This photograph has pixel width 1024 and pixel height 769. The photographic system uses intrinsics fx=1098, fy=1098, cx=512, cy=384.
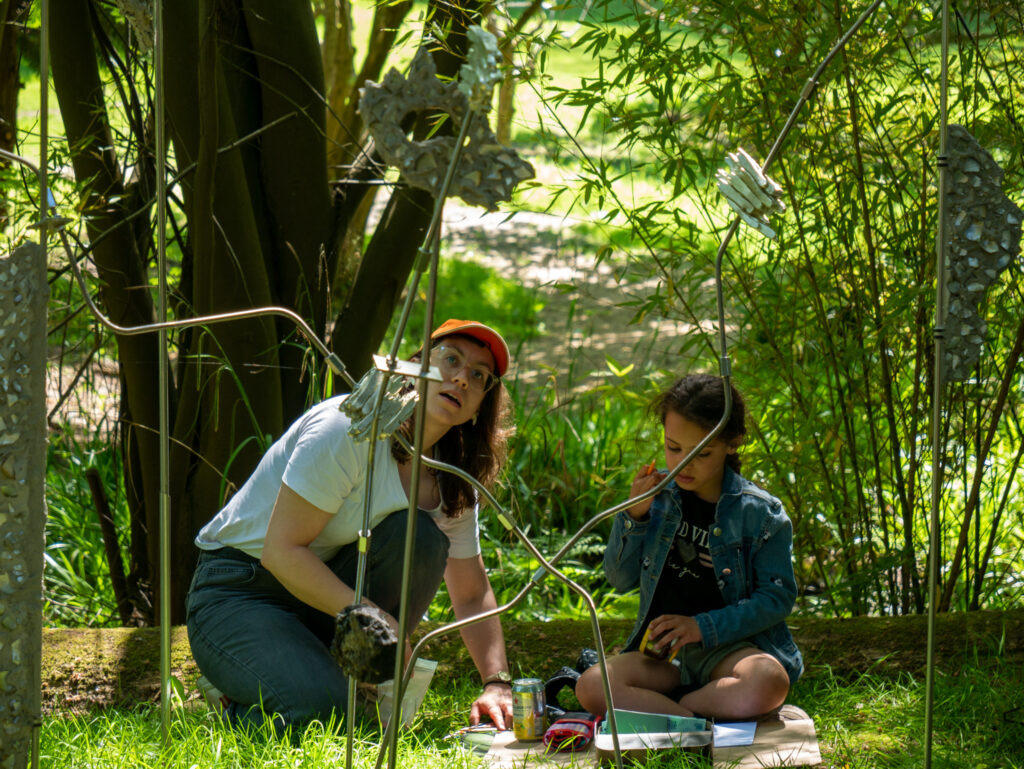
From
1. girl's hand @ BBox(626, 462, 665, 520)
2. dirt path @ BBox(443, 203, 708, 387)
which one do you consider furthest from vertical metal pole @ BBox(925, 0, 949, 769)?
dirt path @ BBox(443, 203, 708, 387)

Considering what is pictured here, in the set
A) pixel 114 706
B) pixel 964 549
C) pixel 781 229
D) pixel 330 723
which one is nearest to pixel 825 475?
pixel 964 549

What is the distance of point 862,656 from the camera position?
2.38 m

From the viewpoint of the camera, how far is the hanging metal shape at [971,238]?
54.6 inches

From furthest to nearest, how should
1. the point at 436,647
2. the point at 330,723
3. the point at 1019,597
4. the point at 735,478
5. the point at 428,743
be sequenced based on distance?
the point at 1019,597 → the point at 436,647 → the point at 735,478 → the point at 428,743 → the point at 330,723

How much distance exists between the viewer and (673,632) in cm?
212

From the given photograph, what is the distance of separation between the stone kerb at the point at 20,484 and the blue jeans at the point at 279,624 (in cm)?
69

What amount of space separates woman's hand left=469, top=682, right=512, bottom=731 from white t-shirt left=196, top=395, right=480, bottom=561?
1.07 feet

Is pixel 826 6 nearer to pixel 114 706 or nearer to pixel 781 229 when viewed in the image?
pixel 781 229

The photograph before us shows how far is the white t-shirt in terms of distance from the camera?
6.57ft

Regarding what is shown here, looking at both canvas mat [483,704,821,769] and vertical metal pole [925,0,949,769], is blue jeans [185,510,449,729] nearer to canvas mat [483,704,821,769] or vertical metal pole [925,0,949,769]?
canvas mat [483,704,821,769]

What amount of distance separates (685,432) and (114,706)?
1.31 m

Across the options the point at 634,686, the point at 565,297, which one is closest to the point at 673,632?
the point at 634,686

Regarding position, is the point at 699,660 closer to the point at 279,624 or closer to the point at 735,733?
the point at 735,733

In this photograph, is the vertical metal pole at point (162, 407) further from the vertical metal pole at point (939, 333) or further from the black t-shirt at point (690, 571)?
the black t-shirt at point (690, 571)
